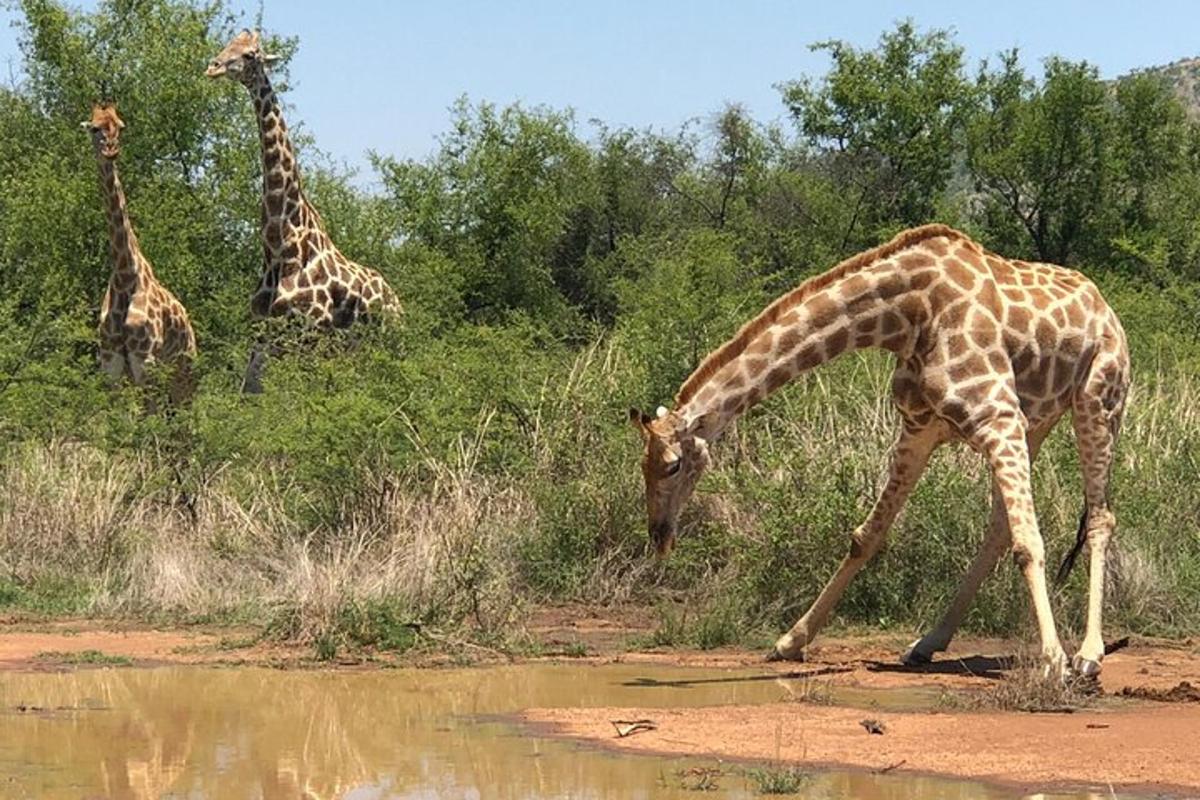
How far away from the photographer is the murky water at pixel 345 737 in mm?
7977

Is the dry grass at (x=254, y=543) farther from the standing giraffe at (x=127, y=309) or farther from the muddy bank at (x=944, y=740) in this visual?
the standing giraffe at (x=127, y=309)

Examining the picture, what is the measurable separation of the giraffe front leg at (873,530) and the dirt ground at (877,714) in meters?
0.16

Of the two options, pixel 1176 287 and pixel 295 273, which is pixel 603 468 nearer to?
pixel 295 273

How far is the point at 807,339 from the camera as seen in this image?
11.0 metres

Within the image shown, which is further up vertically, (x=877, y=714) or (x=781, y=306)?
(x=781, y=306)

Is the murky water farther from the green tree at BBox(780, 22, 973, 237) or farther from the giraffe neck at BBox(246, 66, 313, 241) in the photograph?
the green tree at BBox(780, 22, 973, 237)

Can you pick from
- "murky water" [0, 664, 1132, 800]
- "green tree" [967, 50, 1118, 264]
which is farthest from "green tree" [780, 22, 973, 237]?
"murky water" [0, 664, 1132, 800]

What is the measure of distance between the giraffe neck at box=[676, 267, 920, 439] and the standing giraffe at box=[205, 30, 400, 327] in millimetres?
8501

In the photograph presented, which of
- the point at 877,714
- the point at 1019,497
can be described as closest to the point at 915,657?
the point at 1019,497

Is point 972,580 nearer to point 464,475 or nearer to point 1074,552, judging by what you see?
point 1074,552

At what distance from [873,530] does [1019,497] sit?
114 centimetres

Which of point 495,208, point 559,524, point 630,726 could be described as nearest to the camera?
point 630,726

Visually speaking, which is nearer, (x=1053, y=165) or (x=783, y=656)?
(x=783, y=656)

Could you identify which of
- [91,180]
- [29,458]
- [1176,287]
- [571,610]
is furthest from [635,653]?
[91,180]
